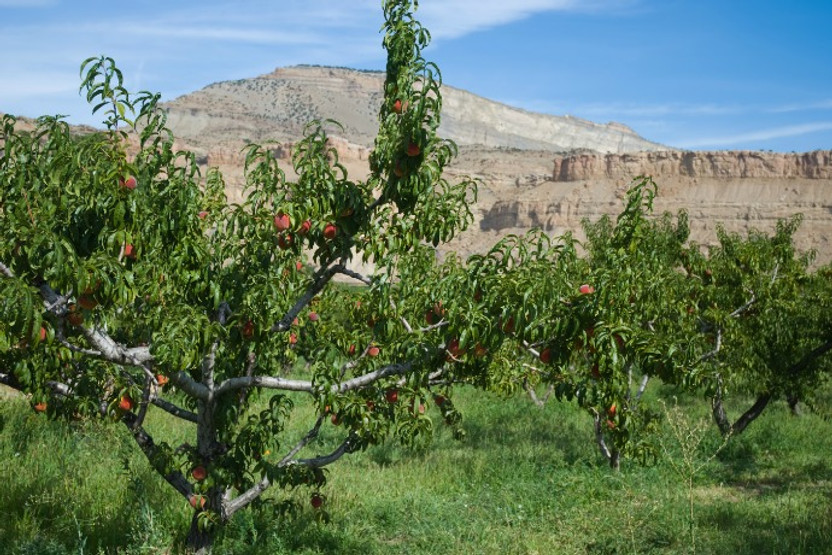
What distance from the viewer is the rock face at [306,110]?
441 feet

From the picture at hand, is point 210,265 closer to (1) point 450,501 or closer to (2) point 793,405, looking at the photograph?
(1) point 450,501

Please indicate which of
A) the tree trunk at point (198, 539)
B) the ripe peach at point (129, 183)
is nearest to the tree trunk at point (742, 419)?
the tree trunk at point (198, 539)

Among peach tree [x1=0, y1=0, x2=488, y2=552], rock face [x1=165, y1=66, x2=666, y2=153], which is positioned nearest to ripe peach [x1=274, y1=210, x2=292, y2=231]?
peach tree [x1=0, y1=0, x2=488, y2=552]

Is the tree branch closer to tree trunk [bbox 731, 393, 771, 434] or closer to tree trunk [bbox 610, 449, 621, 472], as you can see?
tree trunk [bbox 610, 449, 621, 472]

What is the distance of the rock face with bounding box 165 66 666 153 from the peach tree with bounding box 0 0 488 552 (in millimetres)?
101073

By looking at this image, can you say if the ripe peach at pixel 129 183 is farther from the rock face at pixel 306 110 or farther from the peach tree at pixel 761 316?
the rock face at pixel 306 110

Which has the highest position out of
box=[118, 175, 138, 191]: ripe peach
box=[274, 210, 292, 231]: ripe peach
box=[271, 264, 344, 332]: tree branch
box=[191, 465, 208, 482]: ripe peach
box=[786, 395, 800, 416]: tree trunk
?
box=[118, 175, 138, 191]: ripe peach

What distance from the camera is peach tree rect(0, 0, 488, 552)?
413cm

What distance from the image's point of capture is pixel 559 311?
436 centimetres

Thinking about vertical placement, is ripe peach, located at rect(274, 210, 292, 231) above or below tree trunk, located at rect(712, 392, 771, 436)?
above

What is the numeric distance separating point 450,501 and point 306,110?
152 m

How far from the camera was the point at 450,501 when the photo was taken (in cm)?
909

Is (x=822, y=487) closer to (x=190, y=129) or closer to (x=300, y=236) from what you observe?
(x=300, y=236)

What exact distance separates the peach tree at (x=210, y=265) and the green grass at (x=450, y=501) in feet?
3.18
